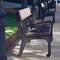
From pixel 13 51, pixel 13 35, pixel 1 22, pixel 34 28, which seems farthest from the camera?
pixel 13 35

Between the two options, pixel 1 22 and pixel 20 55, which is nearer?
pixel 1 22

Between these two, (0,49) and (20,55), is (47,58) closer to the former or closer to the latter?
(20,55)

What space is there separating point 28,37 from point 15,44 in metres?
1.58

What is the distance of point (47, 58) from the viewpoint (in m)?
6.03

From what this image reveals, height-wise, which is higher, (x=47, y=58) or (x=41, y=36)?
(x=41, y=36)

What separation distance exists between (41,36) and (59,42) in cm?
177

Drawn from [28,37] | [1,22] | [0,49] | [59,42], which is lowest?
[59,42]

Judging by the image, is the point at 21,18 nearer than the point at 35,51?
Yes

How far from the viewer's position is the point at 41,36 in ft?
20.1

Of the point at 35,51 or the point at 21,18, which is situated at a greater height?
the point at 21,18

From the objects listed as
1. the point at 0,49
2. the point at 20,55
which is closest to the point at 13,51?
the point at 20,55

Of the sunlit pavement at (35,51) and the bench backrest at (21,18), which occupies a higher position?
the bench backrest at (21,18)

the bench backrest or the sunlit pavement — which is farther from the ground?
the bench backrest

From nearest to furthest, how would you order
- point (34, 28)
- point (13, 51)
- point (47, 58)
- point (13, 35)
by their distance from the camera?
point (47, 58), point (13, 51), point (34, 28), point (13, 35)
